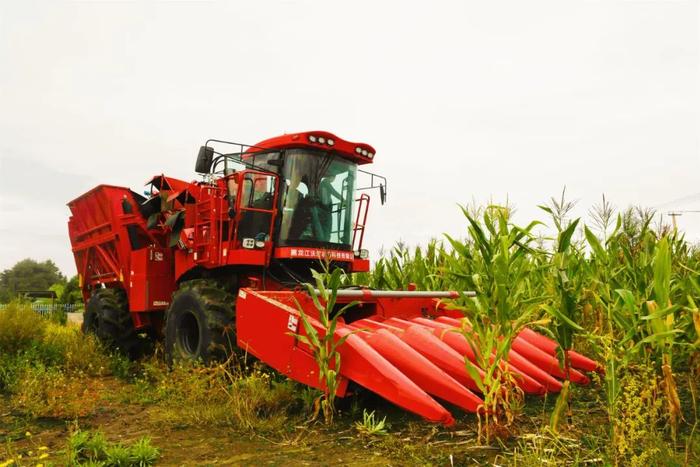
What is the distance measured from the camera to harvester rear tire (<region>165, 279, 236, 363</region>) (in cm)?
507

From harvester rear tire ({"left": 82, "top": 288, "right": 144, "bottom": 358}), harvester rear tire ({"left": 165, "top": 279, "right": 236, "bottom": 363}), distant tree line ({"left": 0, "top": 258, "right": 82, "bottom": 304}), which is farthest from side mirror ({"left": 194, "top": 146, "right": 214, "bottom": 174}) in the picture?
distant tree line ({"left": 0, "top": 258, "right": 82, "bottom": 304})

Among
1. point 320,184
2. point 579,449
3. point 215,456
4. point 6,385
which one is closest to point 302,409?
point 215,456

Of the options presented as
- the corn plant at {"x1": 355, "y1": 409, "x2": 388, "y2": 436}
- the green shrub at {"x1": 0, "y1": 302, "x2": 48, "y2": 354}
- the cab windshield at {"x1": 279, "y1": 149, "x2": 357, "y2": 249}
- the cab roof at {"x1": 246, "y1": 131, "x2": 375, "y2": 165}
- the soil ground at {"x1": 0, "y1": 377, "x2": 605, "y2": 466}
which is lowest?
the soil ground at {"x1": 0, "y1": 377, "x2": 605, "y2": 466}

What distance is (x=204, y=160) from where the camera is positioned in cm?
554

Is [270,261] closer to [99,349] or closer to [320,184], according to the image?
[320,184]

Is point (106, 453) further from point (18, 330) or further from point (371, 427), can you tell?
point (18, 330)

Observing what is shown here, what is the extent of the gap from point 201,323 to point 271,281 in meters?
0.95

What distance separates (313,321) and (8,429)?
2.56 m

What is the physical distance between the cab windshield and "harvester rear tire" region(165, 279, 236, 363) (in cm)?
96

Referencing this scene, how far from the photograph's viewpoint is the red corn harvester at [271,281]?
381 cm

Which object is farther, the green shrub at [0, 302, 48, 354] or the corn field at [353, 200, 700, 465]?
the green shrub at [0, 302, 48, 354]

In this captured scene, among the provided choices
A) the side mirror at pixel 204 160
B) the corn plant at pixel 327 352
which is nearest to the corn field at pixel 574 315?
the corn plant at pixel 327 352

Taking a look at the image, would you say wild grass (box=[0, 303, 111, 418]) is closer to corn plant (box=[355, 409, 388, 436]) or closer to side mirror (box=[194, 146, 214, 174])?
side mirror (box=[194, 146, 214, 174])

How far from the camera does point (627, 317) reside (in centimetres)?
357
